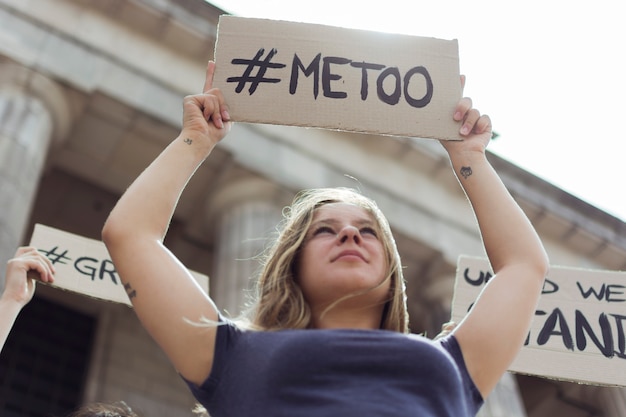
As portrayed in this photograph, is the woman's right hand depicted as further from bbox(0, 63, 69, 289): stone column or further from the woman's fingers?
bbox(0, 63, 69, 289): stone column

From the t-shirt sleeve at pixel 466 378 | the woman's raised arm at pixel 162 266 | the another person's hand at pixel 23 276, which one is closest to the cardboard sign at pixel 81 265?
the another person's hand at pixel 23 276

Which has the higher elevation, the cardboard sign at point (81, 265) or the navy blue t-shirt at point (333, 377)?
the cardboard sign at point (81, 265)

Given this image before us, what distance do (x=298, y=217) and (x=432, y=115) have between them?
0.74 m

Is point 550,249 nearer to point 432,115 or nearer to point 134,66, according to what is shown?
point 134,66

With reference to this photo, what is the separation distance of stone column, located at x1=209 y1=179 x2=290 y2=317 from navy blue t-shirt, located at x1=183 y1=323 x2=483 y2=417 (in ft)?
27.1

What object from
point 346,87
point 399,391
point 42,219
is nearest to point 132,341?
point 42,219

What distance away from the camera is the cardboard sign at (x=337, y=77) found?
3.29m

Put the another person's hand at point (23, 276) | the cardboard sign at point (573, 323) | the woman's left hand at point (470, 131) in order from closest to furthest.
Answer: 1. the woman's left hand at point (470, 131)
2. the another person's hand at point (23, 276)
3. the cardboard sign at point (573, 323)

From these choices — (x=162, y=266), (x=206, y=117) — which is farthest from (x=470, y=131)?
(x=162, y=266)

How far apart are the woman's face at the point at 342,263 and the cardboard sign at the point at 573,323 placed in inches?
87.8

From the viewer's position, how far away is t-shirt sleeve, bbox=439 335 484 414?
2.38m

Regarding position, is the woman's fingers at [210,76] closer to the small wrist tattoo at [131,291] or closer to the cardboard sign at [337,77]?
the cardboard sign at [337,77]

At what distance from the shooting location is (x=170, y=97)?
12.1m

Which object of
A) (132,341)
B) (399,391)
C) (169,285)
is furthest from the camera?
(132,341)
